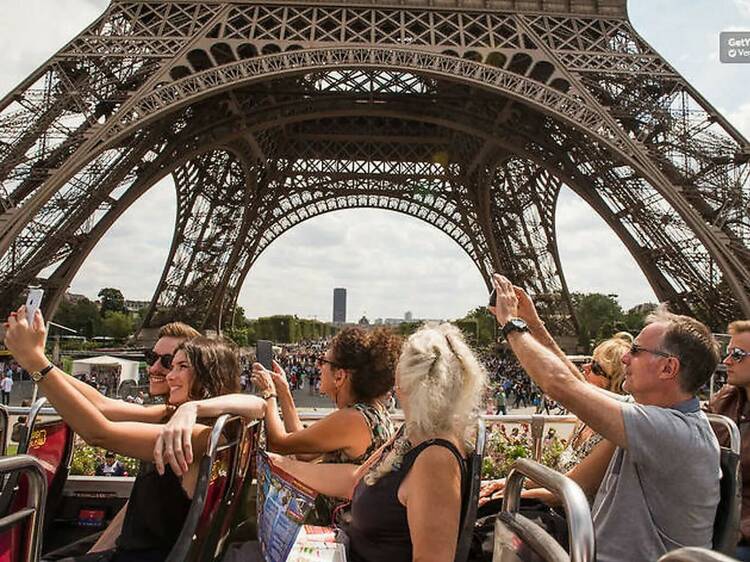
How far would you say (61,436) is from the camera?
3.61 meters

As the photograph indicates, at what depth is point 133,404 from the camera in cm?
346

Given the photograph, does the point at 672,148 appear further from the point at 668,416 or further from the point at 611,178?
the point at 668,416

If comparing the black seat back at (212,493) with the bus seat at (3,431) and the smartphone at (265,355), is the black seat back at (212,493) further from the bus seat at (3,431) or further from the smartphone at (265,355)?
the bus seat at (3,431)

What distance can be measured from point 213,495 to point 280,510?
0.42 m

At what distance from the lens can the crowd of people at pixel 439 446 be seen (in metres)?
2.01

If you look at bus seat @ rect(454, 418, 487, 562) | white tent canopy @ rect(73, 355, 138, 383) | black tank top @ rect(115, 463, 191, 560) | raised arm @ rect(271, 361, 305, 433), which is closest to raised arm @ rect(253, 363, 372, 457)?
raised arm @ rect(271, 361, 305, 433)

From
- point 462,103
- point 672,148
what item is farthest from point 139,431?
point 462,103

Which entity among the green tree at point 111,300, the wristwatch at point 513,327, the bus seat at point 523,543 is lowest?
the bus seat at point 523,543

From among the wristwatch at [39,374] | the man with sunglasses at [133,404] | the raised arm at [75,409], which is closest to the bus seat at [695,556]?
the raised arm at [75,409]

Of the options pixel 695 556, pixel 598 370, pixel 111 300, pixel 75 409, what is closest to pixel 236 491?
pixel 75 409

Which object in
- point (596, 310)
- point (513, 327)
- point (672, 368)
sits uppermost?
point (596, 310)

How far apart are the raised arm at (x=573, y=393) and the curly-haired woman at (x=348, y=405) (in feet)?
2.89

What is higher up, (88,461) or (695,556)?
(695,556)

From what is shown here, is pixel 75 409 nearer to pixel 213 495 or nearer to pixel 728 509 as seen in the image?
pixel 213 495
